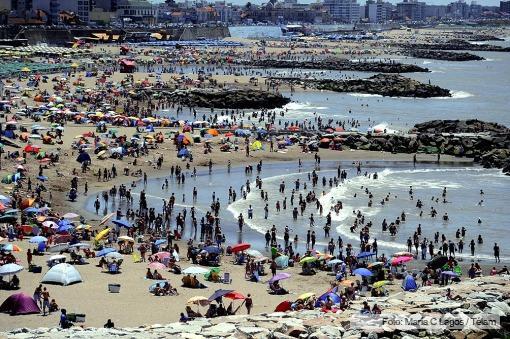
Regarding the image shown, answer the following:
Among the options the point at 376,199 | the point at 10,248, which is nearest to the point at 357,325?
the point at 10,248

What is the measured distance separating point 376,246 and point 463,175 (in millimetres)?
17551

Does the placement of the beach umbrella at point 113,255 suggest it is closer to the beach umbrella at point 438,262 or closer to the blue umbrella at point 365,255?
the blue umbrella at point 365,255

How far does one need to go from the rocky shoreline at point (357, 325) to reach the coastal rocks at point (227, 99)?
54197mm

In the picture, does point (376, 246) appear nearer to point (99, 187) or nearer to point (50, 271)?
point (50, 271)

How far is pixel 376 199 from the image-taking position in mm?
40344

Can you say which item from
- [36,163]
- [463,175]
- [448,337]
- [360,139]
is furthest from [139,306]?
[360,139]

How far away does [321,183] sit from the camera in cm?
4356

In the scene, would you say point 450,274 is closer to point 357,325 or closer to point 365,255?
point 365,255

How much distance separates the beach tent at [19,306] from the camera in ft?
71.3

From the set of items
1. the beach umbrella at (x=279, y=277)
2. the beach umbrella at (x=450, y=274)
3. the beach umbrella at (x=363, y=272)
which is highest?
the beach umbrella at (x=279, y=277)

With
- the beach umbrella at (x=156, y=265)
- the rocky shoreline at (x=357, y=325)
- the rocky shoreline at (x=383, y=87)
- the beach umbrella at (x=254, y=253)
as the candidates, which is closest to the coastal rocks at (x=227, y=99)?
the rocky shoreline at (x=383, y=87)

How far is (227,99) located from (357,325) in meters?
57.1

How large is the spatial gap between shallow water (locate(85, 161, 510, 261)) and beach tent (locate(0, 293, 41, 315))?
451 inches

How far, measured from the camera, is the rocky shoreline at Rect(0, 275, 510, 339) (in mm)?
16672
